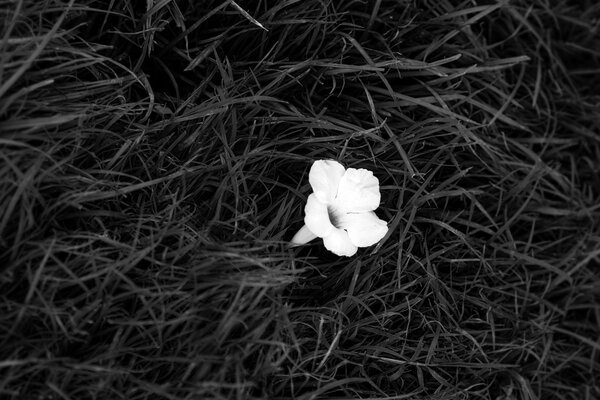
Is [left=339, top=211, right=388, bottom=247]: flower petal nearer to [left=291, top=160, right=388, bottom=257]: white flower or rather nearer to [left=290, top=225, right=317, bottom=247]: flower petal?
[left=291, top=160, right=388, bottom=257]: white flower

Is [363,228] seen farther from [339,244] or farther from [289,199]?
[289,199]

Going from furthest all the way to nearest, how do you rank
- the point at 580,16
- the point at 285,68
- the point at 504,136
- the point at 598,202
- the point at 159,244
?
1. the point at 580,16
2. the point at 598,202
3. the point at 504,136
4. the point at 285,68
5. the point at 159,244

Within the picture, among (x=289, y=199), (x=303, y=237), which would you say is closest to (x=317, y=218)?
(x=303, y=237)

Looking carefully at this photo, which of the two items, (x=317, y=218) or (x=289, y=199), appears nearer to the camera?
(x=317, y=218)

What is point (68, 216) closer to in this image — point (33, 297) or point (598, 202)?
point (33, 297)

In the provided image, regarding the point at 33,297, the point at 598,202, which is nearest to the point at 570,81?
the point at 598,202

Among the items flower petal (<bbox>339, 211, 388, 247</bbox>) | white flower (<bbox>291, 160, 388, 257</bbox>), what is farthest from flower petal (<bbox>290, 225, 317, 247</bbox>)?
flower petal (<bbox>339, 211, 388, 247</bbox>)

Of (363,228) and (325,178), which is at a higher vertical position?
(325,178)
